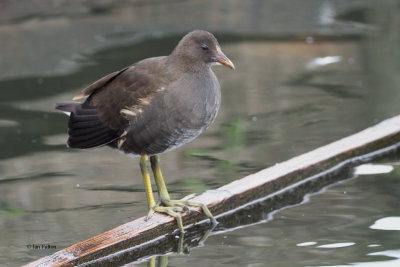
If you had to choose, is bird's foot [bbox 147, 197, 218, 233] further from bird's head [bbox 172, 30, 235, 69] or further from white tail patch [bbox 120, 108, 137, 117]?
bird's head [bbox 172, 30, 235, 69]

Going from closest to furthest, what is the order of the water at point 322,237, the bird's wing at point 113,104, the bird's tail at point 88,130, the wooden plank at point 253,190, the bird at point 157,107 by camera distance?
the wooden plank at point 253,190, the water at point 322,237, the bird at point 157,107, the bird's wing at point 113,104, the bird's tail at point 88,130

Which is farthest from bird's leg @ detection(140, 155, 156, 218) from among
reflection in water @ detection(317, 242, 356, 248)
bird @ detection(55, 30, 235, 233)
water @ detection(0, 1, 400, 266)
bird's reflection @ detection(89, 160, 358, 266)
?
reflection in water @ detection(317, 242, 356, 248)

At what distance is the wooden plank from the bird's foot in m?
0.04

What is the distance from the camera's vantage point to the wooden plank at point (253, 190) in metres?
4.62

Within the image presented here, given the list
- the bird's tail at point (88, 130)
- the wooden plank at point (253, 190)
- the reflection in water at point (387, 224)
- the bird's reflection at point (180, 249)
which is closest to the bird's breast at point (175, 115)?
the bird's tail at point (88, 130)

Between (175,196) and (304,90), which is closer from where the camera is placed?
(175,196)

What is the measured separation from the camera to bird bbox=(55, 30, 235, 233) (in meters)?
4.97

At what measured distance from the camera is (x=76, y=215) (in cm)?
570

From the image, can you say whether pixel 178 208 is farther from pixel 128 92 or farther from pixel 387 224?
pixel 387 224

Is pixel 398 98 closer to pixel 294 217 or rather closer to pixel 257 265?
pixel 294 217

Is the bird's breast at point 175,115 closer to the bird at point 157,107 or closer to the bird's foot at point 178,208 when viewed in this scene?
the bird at point 157,107

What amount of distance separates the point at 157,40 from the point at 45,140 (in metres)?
3.64

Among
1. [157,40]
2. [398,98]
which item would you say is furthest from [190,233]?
[157,40]

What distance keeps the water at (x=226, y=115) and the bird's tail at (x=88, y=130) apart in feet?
1.91
